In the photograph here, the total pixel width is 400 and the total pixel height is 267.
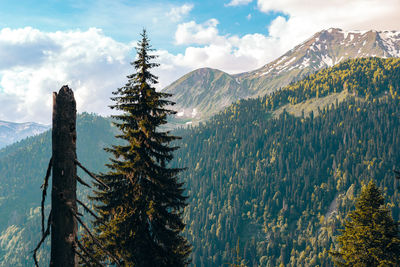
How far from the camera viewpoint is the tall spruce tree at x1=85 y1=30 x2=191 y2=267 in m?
15.8

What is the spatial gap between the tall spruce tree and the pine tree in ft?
37.5

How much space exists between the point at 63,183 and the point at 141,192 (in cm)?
1021

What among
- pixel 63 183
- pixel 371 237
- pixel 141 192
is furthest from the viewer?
pixel 371 237

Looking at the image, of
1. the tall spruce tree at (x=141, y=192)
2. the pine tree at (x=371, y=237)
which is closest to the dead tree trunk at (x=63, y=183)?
the tall spruce tree at (x=141, y=192)

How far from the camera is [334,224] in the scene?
7308 inches

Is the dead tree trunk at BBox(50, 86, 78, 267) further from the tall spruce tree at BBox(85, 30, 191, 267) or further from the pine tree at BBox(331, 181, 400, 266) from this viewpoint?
the pine tree at BBox(331, 181, 400, 266)

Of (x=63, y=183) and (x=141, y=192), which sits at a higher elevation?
(x=63, y=183)

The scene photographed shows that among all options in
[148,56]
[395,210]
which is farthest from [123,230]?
[395,210]

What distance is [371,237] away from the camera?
18.8 meters

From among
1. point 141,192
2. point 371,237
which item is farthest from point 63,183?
point 371,237

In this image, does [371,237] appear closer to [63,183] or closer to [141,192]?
[141,192]

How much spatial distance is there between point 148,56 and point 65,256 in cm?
1326

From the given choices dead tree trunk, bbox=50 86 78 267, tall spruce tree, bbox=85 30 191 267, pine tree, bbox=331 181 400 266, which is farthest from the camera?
pine tree, bbox=331 181 400 266

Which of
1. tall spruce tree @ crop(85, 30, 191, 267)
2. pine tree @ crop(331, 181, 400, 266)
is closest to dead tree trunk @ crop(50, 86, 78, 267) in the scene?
tall spruce tree @ crop(85, 30, 191, 267)
